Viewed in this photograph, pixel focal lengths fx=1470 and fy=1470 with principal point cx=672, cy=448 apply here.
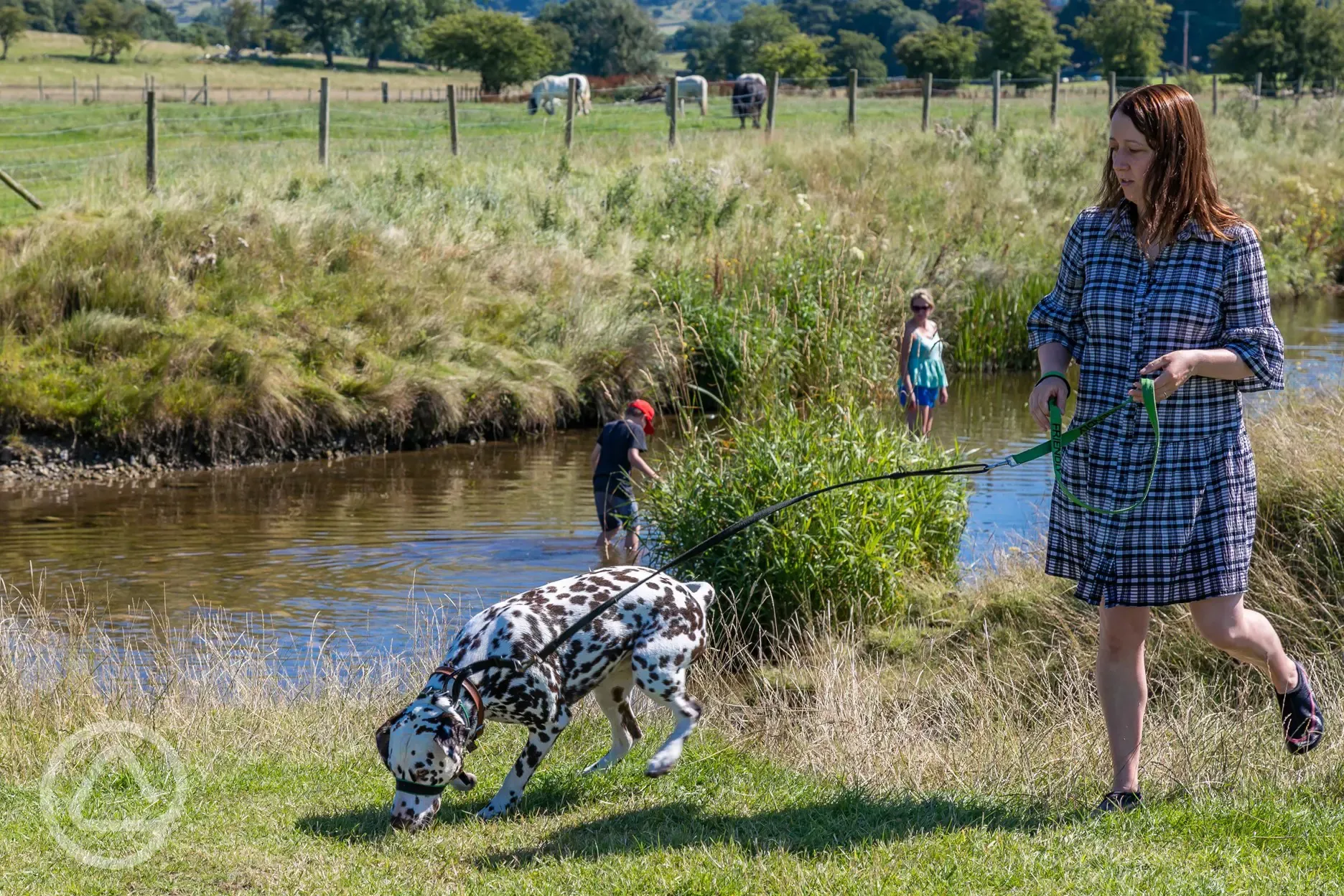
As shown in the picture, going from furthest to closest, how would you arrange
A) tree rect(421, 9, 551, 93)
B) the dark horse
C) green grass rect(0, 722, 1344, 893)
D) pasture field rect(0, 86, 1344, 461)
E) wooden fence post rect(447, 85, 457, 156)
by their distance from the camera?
tree rect(421, 9, 551, 93)
the dark horse
wooden fence post rect(447, 85, 457, 156)
pasture field rect(0, 86, 1344, 461)
green grass rect(0, 722, 1344, 893)

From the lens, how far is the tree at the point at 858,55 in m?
102

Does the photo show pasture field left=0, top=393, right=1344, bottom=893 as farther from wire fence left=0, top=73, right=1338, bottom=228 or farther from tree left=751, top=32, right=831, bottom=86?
tree left=751, top=32, right=831, bottom=86

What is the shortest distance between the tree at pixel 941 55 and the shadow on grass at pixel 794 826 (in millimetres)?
69185

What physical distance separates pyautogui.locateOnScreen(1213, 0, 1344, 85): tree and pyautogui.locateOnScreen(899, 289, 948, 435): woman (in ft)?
166

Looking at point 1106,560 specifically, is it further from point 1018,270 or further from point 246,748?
point 1018,270

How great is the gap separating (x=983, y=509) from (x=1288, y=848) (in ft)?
28.9

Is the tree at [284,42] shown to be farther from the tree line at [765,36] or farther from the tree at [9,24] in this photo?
the tree at [9,24]

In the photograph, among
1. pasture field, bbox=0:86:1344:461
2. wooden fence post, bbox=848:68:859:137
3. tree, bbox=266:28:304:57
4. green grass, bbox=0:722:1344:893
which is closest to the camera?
green grass, bbox=0:722:1344:893

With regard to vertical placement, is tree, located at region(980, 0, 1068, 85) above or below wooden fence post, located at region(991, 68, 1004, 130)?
above

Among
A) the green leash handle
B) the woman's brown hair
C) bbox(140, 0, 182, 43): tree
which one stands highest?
bbox(140, 0, 182, 43): tree

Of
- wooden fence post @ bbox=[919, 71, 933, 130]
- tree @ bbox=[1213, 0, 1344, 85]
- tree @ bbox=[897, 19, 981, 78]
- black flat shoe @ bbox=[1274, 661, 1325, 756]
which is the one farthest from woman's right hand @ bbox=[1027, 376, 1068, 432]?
tree @ bbox=[897, 19, 981, 78]

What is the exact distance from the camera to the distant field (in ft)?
208

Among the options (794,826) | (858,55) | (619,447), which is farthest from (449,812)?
(858,55)

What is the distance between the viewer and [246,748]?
606 cm
